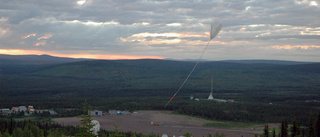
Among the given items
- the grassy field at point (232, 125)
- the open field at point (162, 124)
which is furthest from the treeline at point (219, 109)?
the open field at point (162, 124)

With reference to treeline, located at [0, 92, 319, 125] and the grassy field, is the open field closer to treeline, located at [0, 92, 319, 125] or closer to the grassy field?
the grassy field

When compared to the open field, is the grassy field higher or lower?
lower

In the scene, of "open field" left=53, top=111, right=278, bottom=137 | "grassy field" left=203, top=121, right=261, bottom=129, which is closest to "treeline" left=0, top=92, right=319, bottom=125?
"grassy field" left=203, top=121, right=261, bottom=129

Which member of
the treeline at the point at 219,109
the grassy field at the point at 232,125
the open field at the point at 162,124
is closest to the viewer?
the open field at the point at 162,124

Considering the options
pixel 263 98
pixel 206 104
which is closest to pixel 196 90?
pixel 263 98

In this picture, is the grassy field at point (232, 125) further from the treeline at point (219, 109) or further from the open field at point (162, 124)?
the treeline at point (219, 109)

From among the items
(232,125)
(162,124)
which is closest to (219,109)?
(232,125)

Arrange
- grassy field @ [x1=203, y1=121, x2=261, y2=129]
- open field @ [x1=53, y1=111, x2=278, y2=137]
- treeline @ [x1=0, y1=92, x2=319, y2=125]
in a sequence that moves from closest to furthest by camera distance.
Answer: open field @ [x1=53, y1=111, x2=278, y2=137] < grassy field @ [x1=203, y1=121, x2=261, y2=129] < treeline @ [x1=0, y1=92, x2=319, y2=125]

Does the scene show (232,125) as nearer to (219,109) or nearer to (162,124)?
(162,124)
